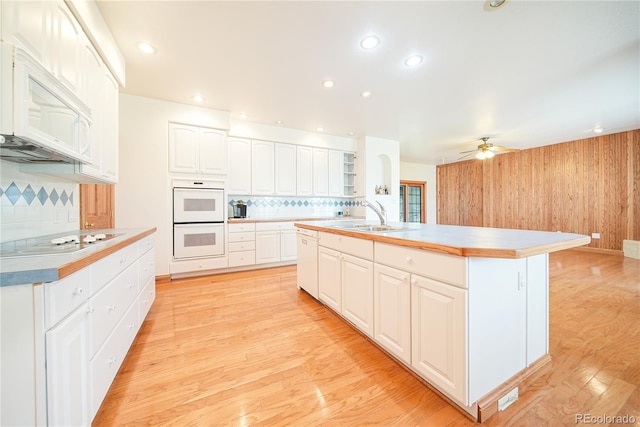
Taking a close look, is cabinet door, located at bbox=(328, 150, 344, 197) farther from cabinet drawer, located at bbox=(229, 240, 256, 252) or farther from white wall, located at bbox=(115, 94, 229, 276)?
white wall, located at bbox=(115, 94, 229, 276)

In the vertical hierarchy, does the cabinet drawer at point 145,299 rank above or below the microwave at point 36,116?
below

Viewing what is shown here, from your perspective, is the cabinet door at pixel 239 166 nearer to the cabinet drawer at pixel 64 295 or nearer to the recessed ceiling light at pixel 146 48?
the recessed ceiling light at pixel 146 48

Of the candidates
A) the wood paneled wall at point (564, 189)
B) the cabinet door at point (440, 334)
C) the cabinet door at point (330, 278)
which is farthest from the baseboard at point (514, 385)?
the wood paneled wall at point (564, 189)

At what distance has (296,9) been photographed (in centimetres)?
186

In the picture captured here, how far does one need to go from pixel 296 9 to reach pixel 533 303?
258cm

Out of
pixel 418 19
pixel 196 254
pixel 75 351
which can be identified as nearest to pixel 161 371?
pixel 75 351

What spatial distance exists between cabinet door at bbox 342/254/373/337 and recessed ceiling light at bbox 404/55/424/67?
212 centimetres

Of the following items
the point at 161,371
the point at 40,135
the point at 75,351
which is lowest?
the point at 161,371

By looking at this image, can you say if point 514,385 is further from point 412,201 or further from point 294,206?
point 412,201

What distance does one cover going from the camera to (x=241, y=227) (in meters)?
3.98

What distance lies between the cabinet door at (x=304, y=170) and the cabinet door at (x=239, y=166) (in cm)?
96

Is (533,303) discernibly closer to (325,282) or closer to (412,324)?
(412,324)

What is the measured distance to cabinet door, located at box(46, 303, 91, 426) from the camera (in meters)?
0.81

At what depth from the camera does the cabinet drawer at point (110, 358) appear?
1098mm
